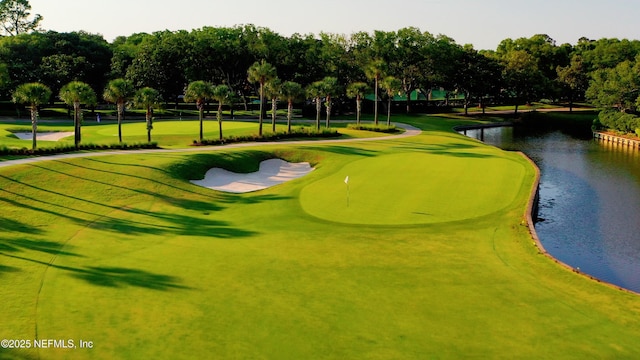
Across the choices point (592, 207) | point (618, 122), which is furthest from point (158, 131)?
point (618, 122)

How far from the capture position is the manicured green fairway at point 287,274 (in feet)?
59.4

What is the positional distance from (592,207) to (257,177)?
2588 centimetres

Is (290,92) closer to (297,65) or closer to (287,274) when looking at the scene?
(297,65)

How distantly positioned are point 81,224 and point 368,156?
29.7m

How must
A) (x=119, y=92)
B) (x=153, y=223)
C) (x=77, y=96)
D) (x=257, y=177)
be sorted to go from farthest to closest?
(x=119, y=92) < (x=77, y=96) < (x=257, y=177) < (x=153, y=223)

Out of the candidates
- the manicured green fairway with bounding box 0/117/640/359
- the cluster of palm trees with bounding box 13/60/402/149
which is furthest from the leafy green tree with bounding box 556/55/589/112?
the manicured green fairway with bounding box 0/117/640/359

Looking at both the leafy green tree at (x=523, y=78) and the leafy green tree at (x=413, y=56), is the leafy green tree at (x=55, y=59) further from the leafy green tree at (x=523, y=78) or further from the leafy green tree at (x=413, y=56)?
the leafy green tree at (x=523, y=78)

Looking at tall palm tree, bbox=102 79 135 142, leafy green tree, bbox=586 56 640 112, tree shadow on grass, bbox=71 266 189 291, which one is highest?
leafy green tree, bbox=586 56 640 112

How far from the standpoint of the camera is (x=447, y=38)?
117m

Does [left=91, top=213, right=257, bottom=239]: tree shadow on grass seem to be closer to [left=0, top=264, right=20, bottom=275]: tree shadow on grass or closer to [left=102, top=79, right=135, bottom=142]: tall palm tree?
[left=0, top=264, right=20, bottom=275]: tree shadow on grass

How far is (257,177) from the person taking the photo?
47.4 metres

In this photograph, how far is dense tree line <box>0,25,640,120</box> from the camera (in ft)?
308

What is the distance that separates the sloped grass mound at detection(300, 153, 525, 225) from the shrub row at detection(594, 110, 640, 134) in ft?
120

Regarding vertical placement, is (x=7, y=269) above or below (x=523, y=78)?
below
